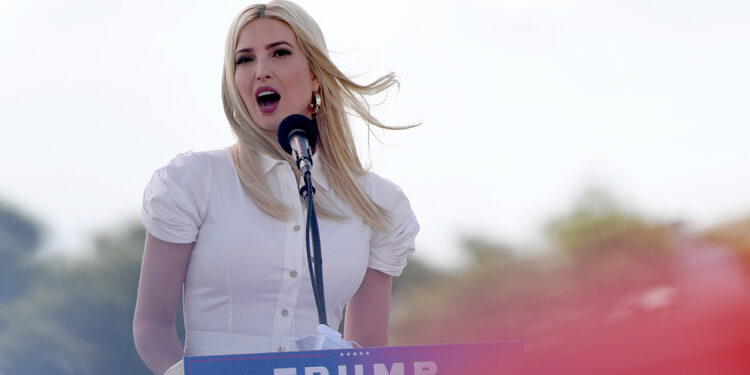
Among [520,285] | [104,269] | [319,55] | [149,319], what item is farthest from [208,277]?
[104,269]

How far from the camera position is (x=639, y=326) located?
0.28 m

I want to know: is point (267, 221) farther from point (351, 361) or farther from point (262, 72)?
point (351, 361)

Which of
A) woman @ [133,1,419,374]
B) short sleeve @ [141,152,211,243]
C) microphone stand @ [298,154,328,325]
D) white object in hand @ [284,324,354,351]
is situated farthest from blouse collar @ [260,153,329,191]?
white object in hand @ [284,324,354,351]

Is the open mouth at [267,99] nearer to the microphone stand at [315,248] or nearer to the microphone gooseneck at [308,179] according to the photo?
the microphone gooseneck at [308,179]

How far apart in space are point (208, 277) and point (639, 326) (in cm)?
127

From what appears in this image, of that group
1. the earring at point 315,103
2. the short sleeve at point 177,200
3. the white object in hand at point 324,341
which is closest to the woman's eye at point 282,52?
the earring at point 315,103

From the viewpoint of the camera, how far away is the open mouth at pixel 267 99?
163 cm

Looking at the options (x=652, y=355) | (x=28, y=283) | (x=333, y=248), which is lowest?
(x=652, y=355)

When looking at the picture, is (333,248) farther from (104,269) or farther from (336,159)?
(104,269)

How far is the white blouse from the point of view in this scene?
1491 millimetres

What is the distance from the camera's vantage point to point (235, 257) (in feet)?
4.91

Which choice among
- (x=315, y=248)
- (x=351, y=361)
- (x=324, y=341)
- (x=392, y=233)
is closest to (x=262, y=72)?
(x=392, y=233)

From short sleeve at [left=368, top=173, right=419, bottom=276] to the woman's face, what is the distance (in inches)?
9.7

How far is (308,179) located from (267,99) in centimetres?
48
